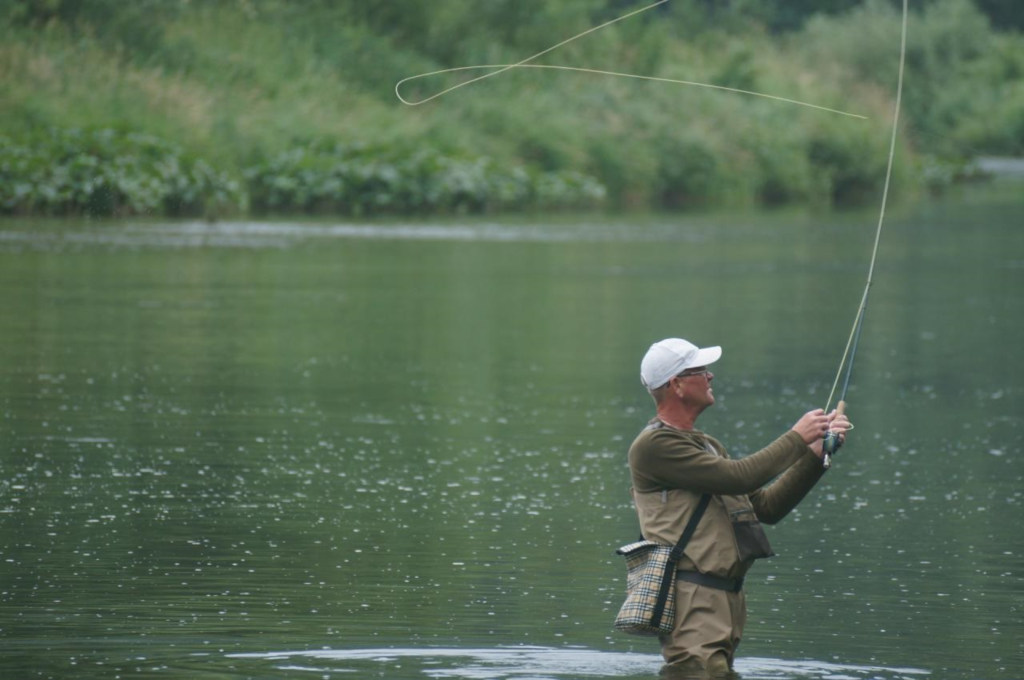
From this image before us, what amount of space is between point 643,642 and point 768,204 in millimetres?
36506

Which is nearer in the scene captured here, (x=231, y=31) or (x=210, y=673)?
(x=210, y=673)

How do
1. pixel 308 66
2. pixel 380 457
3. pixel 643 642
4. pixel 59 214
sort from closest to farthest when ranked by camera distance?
1. pixel 643 642
2. pixel 380 457
3. pixel 59 214
4. pixel 308 66

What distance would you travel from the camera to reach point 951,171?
2168 inches

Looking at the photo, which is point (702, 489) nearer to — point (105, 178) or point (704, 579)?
point (704, 579)

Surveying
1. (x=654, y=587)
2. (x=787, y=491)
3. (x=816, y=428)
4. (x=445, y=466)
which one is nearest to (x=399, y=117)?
(x=445, y=466)

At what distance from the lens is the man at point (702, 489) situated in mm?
5730

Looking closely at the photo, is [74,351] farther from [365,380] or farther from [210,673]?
[210,673]

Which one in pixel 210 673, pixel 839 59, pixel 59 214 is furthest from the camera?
pixel 839 59

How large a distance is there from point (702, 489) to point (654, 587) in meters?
0.29

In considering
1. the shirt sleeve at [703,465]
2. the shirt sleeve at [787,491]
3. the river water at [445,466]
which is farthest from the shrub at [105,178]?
the shirt sleeve at [703,465]

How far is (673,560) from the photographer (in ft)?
18.9

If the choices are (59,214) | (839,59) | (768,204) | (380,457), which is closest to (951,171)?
(839,59)

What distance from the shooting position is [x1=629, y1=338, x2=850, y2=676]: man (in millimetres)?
5730

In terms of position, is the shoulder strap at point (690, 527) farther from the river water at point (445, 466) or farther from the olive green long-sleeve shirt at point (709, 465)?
the river water at point (445, 466)
